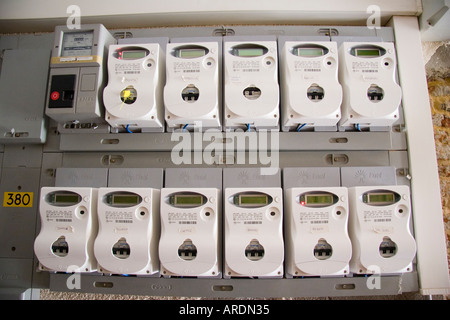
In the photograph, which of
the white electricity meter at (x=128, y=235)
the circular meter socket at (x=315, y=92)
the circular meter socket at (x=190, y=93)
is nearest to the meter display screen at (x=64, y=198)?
the white electricity meter at (x=128, y=235)

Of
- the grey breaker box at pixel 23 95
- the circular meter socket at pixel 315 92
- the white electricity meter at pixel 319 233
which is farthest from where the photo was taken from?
the grey breaker box at pixel 23 95

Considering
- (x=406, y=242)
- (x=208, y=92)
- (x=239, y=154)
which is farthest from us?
(x=239, y=154)

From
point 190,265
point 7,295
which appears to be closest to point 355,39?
point 190,265

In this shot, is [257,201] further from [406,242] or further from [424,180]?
[424,180]

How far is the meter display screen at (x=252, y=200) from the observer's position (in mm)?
1059

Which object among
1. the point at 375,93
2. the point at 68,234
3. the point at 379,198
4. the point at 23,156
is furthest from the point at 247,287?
the point at 23,156

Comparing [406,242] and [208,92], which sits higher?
[208,92]

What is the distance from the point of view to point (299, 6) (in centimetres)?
128

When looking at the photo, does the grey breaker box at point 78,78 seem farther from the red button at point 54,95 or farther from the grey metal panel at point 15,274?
the grey metal panel at point 15,274

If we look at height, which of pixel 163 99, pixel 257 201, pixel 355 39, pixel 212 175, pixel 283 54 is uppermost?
pixel 355 39

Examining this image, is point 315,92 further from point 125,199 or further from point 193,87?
point 125,199

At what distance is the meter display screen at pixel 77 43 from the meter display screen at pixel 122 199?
0.61 m

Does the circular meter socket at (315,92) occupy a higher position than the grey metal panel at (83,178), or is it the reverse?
the circular meter socket at (315,92)

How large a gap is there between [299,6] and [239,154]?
723mm
